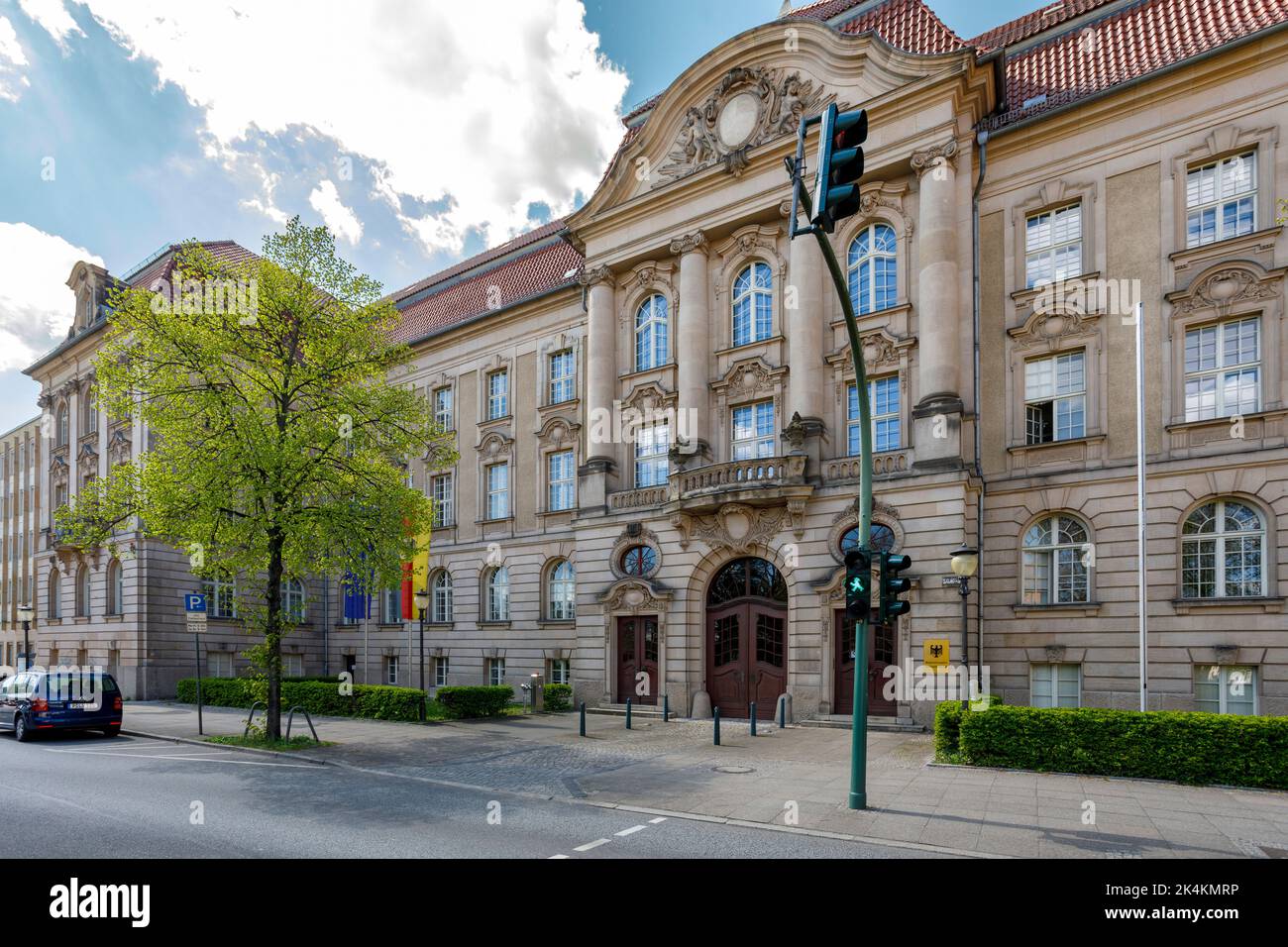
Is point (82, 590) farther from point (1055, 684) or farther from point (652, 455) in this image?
point (1055, 684)

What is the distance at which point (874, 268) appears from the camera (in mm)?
22234

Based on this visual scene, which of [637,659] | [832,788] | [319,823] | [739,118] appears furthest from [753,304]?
[319,823]

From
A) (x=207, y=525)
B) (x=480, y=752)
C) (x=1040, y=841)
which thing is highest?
(x=207, y=525)

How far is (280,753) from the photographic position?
16172mm

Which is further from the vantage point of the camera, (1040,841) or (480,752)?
(480,752)

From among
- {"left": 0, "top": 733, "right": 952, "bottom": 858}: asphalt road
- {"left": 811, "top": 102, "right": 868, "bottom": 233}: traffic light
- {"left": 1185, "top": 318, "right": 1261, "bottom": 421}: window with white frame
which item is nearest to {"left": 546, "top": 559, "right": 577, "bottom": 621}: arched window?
{"left": 0, "top": 733, "right": 952, "bottom": 858}: asphalt road

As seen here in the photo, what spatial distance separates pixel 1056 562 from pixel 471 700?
1584 centimetres

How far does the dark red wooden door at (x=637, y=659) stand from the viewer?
24.6 m

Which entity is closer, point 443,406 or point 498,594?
point 498,594

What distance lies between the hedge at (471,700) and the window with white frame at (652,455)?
7.89m

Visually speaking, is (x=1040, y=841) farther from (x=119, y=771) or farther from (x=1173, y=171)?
(x=1173, y=171)

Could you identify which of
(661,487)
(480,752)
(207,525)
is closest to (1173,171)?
(661,487)

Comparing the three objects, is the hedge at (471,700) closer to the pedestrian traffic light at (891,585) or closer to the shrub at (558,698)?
the shrub at (558,698)

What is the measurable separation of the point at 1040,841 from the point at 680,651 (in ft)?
48.4
